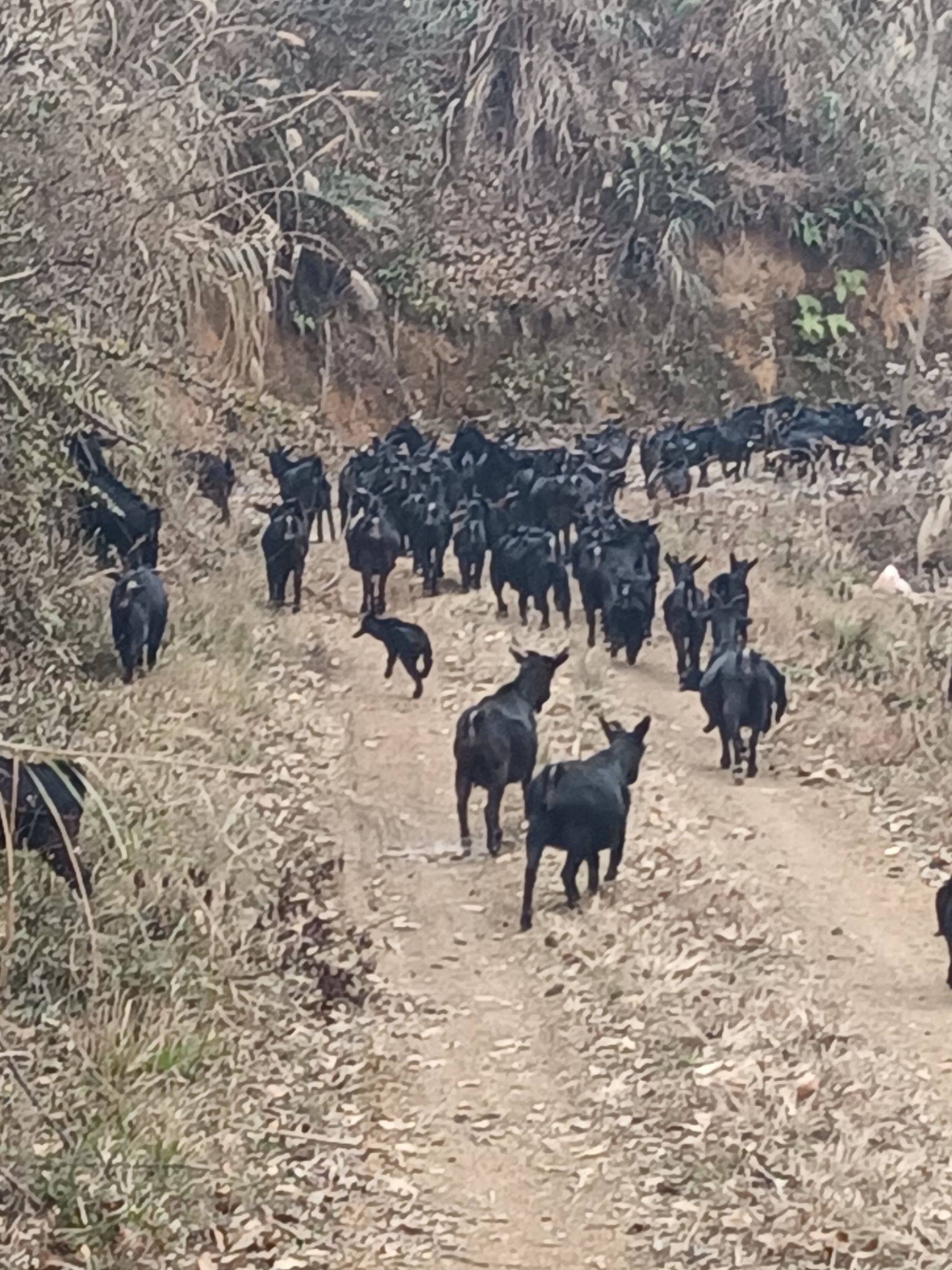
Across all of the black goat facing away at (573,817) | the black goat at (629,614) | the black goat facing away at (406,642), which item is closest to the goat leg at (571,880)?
the black goat facing away at (573,817)

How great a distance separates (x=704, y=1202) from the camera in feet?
18.8

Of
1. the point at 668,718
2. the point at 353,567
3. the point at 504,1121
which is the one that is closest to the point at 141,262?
the point at 353,567

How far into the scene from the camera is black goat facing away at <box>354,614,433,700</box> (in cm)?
1146

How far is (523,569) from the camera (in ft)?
43.1

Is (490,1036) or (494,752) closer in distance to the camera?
(490,1036)

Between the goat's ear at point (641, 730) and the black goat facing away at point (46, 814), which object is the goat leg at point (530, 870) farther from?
the black goat facing away at point (46, 814)

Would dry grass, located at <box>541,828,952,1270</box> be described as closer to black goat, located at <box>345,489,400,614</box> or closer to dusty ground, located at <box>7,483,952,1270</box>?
dusty ground, located at <box>7,483,952,1270</box>

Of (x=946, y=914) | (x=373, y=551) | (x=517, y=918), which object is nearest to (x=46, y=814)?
(x=517, y=918)

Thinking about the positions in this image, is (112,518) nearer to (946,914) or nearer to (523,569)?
(523,569)

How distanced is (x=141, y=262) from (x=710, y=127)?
16.5 m

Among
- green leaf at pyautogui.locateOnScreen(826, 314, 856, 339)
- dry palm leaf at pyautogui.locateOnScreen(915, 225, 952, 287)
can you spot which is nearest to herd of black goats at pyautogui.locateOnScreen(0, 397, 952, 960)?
dry palm leaf at pyautogui.locateOnScreen(915, 225, 952, 287)

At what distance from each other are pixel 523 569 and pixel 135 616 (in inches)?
134

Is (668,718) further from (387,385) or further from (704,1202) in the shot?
(387,385)

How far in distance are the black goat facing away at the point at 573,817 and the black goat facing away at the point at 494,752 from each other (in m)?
0.54
